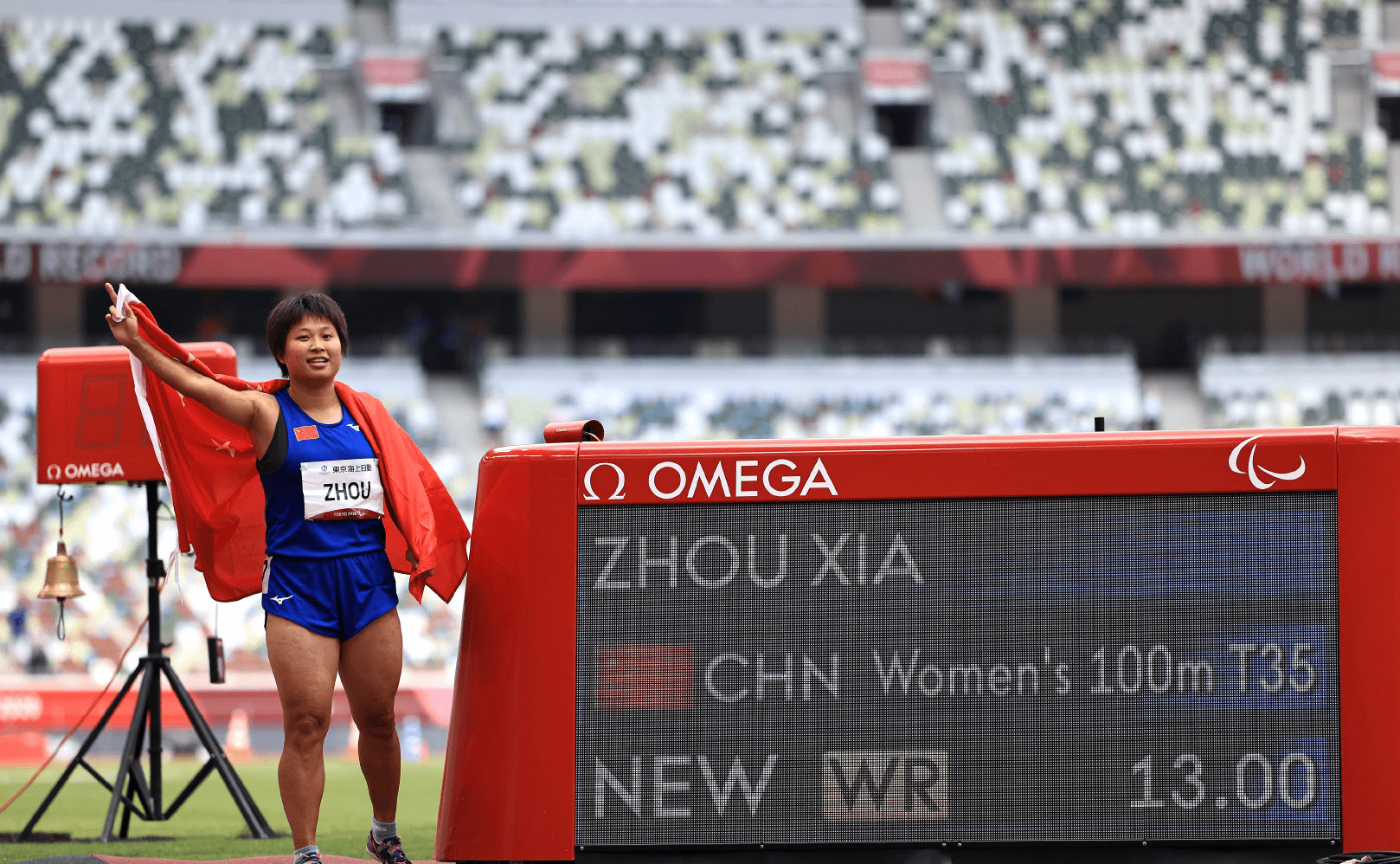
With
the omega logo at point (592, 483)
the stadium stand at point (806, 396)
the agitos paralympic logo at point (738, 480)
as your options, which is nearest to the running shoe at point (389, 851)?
the omega logo at point (592, 483)

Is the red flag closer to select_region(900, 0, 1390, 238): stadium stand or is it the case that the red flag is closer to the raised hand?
the raised hand

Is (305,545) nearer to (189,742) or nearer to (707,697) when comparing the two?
(707,697)

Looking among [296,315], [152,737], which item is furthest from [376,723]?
[152,737]

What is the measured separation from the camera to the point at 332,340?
12.9ft

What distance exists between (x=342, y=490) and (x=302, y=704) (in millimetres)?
521

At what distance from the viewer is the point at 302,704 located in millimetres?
3719

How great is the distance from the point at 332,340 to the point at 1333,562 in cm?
241

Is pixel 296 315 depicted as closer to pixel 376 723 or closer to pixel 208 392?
pixel 208 392

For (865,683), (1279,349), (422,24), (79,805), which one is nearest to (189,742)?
(79,805)

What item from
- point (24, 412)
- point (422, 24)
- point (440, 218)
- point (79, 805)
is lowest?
point (79, 805)

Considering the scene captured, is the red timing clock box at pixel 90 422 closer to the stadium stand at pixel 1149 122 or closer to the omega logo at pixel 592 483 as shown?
the omega logo at pixel 592 483

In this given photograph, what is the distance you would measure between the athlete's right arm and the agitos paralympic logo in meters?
1.07

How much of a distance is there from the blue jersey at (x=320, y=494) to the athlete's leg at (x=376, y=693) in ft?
0.72

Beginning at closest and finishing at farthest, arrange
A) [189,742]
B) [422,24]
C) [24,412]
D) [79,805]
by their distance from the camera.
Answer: [79,805] → [189,742] → [24,412] → [422,24]
